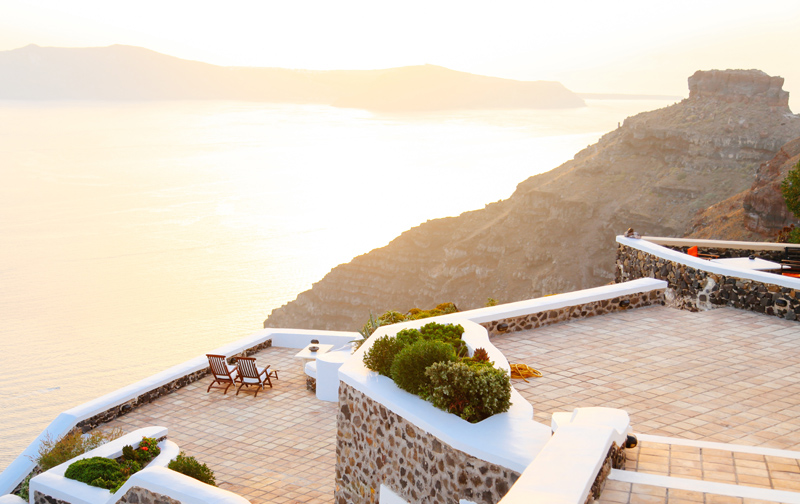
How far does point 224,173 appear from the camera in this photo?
163 metres

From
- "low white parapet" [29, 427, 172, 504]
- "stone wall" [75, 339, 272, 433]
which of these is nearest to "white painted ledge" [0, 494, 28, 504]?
"low white parapet" [29, 427, 172, 504]

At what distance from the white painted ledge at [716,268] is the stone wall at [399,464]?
7.28 m

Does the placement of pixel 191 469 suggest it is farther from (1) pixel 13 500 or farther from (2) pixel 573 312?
(2) pixel 573 312

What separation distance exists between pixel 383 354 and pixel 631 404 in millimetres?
2605

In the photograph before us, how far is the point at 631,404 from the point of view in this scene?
7.31 metres

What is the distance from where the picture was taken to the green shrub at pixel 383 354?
7.18 metres

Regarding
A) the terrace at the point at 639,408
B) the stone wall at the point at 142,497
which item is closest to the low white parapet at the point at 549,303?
the terrace at the point at 639,408

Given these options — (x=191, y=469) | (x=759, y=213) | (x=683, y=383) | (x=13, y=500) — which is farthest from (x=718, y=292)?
(x=759, y=213)

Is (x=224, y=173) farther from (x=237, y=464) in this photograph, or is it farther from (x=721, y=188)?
(x=237, y=464)

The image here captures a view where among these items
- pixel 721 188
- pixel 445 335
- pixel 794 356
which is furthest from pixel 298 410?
pixel 721 188

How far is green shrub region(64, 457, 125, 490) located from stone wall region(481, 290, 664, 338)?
5185 millimetres

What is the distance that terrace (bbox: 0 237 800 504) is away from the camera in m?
5.48

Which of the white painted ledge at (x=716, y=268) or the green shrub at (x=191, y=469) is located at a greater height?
the white painted ledge at (x=716, y=268)

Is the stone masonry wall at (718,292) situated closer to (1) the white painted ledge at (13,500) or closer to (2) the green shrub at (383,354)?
(2) the green shrub at (383,354)
